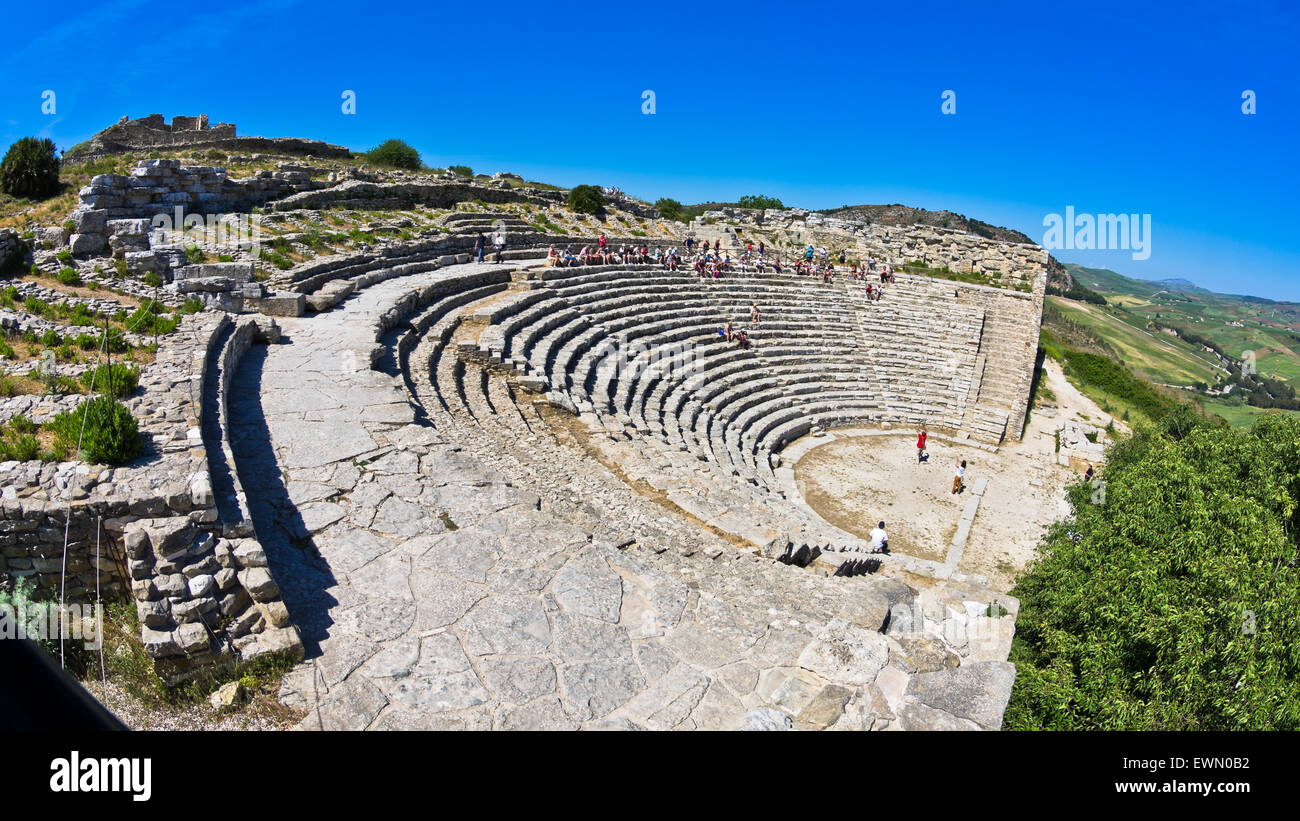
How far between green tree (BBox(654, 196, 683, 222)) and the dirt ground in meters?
23.9

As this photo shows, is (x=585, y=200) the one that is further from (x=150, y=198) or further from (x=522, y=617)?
(x=522, y=617)

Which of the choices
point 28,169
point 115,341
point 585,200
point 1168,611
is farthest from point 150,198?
point 1168,611

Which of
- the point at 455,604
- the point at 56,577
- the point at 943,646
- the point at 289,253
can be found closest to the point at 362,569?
the point at 455,604

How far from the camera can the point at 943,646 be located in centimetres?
545

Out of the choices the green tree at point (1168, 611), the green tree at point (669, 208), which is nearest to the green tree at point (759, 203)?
the green tree at point (669, 208)

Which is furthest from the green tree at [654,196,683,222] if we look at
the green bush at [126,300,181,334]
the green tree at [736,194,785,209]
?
the green bush at [126,300,181,334]

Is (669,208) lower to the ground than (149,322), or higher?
higher

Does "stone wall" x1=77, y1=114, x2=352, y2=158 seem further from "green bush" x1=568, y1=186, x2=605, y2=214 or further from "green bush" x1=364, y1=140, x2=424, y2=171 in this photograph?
"green bush" x1=568, y1=186, x2=605, y2=214

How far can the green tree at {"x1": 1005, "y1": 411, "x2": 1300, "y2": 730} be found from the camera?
635 centimetres

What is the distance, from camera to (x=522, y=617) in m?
5.18

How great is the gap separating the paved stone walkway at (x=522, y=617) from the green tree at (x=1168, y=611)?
2.14m

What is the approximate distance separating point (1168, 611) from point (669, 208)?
36.9 meters
